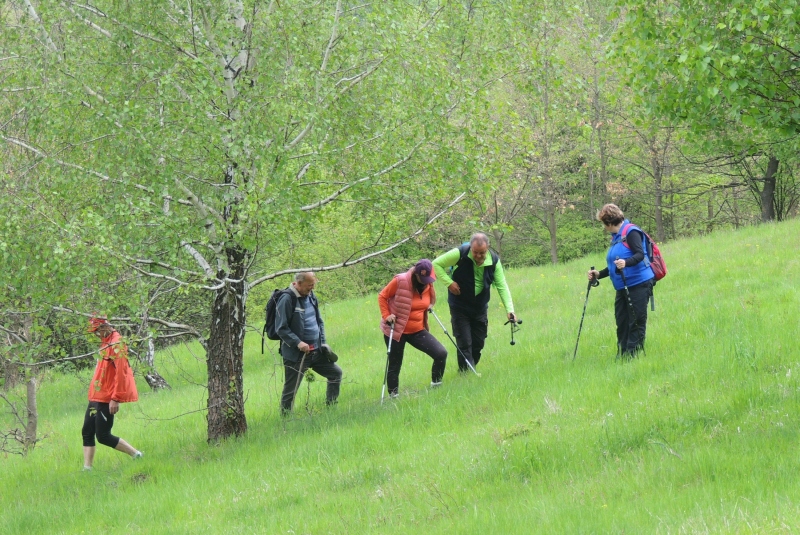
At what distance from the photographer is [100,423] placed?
9.96 m

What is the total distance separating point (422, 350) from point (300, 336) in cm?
162

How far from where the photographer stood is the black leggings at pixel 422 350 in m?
10.5

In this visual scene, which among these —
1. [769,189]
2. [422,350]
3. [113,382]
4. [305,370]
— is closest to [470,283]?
[422,350]

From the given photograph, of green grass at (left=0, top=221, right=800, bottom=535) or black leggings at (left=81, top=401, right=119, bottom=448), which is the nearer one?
green grass at (left=0, top=221, right=800, bottom=535)

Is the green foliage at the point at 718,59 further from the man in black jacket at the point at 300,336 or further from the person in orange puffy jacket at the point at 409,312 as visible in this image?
the man in black jacket at the point at 300,336

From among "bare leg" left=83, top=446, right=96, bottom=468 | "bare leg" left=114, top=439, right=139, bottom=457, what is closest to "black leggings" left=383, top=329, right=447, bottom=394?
"bare leg" left=114, top=439, right=139, bottom=457

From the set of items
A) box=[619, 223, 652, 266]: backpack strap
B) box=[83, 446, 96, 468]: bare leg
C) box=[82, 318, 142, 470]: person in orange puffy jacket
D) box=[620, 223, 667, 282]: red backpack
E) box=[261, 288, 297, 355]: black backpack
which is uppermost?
box=[619, 223, 652, 266]: backpack strap

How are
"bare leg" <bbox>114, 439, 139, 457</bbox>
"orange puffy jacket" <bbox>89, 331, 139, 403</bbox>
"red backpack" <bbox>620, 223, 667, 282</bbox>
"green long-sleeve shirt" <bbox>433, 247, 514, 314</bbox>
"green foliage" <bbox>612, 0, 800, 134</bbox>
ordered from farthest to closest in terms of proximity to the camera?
"bare leg" <bbox>114, 439, 139, 457</bbox>
"green long-sleeve shirt" <bbox>433, 247, 514, 314</bbox>
"orange puffy jacket" <bbox>89, 331, 139, 403</bbox>
"red backpack" <bbox>620, 223, 667, 282</bbox>
"green foliage" <bbox>612, 0, 800, 134</bbox>

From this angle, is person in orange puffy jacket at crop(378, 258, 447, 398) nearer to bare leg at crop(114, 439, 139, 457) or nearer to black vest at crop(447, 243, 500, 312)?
black vest at crop(447, 243, 500, 312)

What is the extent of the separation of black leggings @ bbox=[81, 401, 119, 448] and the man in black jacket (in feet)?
7.40

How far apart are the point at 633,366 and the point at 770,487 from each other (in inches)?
158

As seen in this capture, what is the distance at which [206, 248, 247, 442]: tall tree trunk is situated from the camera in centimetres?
1001

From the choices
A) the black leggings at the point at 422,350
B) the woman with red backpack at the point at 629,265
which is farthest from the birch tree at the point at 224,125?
the woman with red backpack at the point at 629,265

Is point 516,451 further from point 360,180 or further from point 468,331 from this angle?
point 360,180
